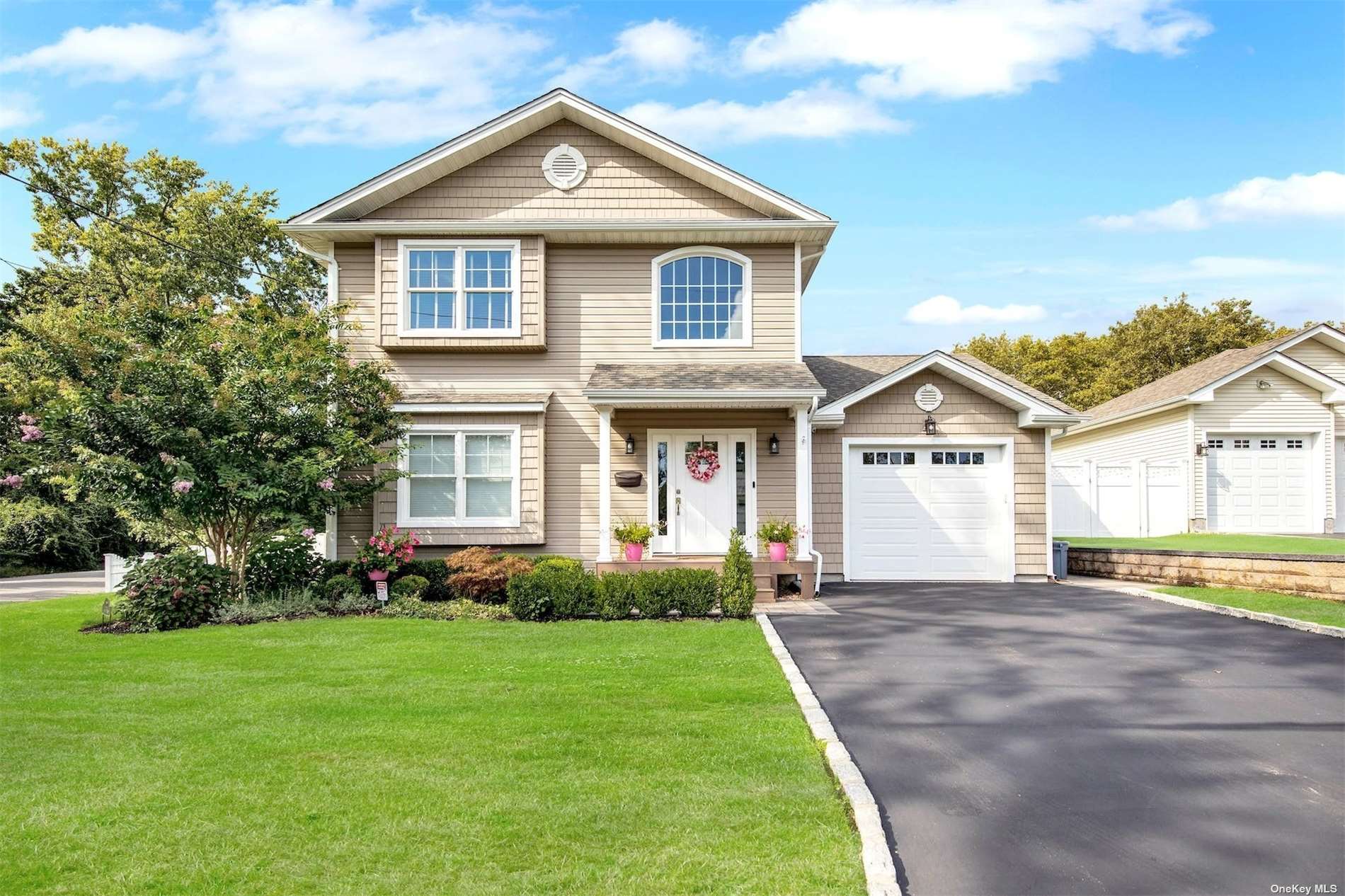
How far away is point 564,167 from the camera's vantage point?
14.5 m

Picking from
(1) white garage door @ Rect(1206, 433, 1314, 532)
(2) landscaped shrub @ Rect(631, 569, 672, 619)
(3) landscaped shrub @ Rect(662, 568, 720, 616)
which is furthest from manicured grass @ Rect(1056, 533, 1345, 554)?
(2) landscaped shrub @ Rect(631, 569, 672, 619)

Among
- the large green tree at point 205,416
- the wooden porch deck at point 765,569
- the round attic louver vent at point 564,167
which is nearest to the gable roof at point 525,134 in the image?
the round attic louver vent at point 564,167

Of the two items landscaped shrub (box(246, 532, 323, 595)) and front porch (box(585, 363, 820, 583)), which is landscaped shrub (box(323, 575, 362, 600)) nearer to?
landscaped shrub (box(246, 532, 323, 595))

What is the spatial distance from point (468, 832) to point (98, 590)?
1666cm

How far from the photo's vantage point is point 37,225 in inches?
983

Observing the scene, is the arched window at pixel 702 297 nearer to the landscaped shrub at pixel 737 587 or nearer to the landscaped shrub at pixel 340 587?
the landscaped shrub at pixel 737 587

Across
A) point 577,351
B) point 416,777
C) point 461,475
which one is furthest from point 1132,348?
point 416,777

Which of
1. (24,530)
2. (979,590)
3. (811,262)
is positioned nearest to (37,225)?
(24,530)

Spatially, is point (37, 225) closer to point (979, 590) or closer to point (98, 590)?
point (98, 590)

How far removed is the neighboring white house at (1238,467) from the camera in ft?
66.8

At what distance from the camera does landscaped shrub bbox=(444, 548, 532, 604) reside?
12367 mm

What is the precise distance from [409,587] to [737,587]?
4892 mm

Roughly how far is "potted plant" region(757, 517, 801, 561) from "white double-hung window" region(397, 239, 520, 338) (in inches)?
209

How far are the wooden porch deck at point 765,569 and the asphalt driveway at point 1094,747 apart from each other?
2.09m
